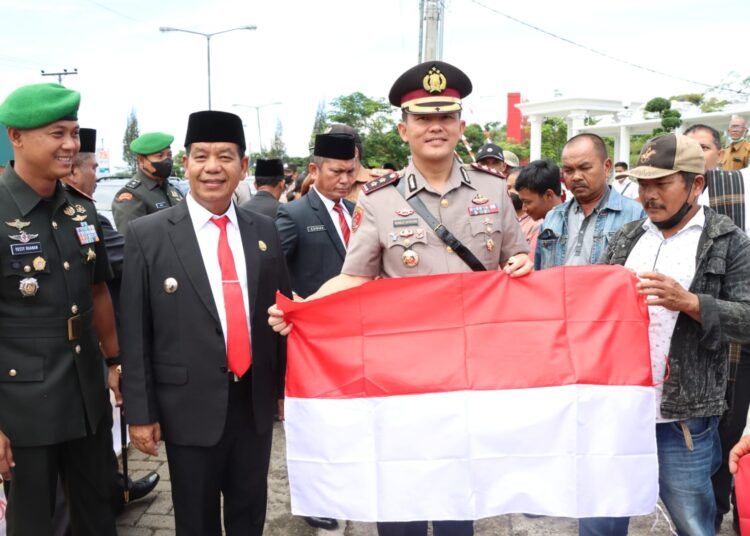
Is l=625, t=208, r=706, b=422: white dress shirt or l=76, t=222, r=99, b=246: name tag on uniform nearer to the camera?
l=625, t=208, r=706, b=422: white dress shirt

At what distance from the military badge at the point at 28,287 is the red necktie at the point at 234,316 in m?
0.75

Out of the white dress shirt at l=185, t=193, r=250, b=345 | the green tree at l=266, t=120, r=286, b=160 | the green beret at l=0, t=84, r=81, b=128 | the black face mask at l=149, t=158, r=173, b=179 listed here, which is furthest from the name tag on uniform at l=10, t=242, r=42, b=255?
the green tree at l=266, t=120, r=286, b=160

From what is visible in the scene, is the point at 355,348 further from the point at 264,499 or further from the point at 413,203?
the point at 264,499

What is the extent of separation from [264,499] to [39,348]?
3.98 ft

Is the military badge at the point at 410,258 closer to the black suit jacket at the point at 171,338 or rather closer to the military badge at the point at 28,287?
the black suit jacket at the point at 171,338

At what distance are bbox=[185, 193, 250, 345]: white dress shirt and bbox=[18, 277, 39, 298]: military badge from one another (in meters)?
0.67

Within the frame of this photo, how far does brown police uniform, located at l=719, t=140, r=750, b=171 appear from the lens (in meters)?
6.47

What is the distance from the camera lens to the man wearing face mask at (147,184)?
5.77 meters

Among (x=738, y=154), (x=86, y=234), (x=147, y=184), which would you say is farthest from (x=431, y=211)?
(x=738, y=154)

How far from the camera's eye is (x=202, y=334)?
2.57 meters

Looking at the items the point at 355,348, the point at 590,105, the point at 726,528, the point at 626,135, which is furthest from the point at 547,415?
the point at 590,105

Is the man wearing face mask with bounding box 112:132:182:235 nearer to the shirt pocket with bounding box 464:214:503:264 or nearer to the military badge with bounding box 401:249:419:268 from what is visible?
the military badge with bounding box 401:249:419:268

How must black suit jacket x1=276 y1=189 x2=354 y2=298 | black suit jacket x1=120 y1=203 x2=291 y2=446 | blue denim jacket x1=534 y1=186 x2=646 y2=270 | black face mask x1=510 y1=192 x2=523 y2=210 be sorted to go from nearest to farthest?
black suit jacket x1=120 y1=203 x2=291 y2=446 → blue denim jacket x1=534 y1=186 x2=646 y2=270 → black suit jacket x1=276 y1=189 x2=354 y2=298 → black face mask x1=510 y1=192 x2=523 y2=210

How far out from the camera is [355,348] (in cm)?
263
